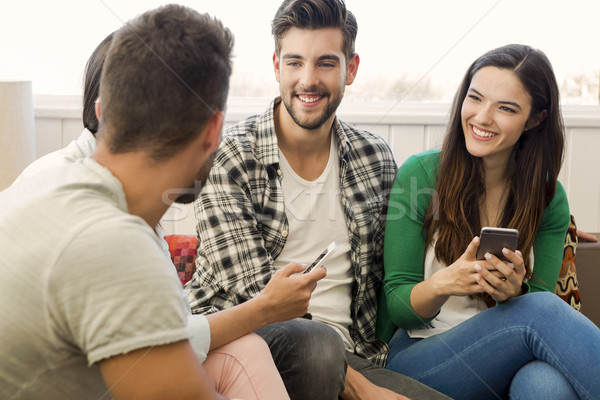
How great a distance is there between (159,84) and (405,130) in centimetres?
178

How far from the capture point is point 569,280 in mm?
1830

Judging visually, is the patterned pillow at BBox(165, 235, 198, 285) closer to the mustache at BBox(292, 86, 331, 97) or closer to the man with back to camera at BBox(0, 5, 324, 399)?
the mustache at BBox(292, 86, 331, 97)

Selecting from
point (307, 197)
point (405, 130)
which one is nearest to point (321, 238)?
point (307, 197)

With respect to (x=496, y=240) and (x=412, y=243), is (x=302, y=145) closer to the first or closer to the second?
(x=412, y=243)

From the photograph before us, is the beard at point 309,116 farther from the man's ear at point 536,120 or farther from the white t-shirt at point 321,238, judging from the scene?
the man's ear at point 536,120

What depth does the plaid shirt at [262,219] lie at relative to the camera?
5.26ft

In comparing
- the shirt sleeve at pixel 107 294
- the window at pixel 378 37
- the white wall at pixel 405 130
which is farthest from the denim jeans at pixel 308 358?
the window at pixel 378 37

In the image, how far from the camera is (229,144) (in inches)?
66.7

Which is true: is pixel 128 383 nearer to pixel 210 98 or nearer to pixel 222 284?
pixel 210 98

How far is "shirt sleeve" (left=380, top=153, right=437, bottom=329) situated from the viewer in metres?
1.66

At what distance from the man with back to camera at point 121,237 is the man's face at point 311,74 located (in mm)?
797

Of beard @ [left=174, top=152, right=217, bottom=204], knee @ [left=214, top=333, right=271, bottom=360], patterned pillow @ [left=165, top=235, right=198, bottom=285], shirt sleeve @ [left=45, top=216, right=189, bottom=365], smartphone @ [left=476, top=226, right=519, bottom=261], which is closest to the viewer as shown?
shirt sleeve @ [left=45, top=216, right=189, bottom=365]

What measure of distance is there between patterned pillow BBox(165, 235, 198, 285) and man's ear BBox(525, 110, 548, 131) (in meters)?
0.99

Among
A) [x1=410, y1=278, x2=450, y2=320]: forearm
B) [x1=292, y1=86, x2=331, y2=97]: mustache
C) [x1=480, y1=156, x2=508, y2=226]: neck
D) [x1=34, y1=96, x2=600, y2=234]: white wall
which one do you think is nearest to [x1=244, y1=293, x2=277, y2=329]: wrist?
[x1=410, y1=278, x2=450, y2=320]: forearm
